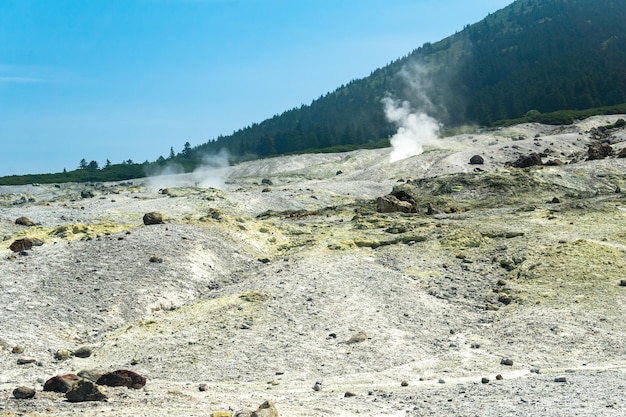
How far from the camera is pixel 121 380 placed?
13.3 m

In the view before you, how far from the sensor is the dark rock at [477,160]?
Result: 73625mm

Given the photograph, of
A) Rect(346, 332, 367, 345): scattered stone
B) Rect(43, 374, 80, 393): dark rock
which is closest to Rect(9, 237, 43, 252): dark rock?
Rect(346, 332, 367, 345): scattered stone

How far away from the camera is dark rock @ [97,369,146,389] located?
518 inches

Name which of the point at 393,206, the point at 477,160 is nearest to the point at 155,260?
the point at 393,206

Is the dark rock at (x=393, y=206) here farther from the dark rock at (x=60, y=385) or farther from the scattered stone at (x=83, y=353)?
the dark rock at (x=60, y=385)

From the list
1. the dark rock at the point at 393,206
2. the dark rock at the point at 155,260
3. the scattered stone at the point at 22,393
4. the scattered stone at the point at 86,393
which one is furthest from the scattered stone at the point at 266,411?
the dark rock at the point at 393,206

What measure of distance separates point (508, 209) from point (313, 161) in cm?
7427

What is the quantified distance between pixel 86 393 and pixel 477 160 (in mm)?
66650

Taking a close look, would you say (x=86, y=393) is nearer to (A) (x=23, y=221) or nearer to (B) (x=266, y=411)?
(B) (x=266, y=411)

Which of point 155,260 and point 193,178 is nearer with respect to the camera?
point 155,260

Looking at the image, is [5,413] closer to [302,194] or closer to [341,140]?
[302,194]

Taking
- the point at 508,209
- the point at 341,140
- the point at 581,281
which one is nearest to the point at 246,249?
the point at 581,281

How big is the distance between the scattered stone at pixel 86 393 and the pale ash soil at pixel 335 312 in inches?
6.6

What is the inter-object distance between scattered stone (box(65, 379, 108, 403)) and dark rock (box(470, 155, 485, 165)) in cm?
6598
